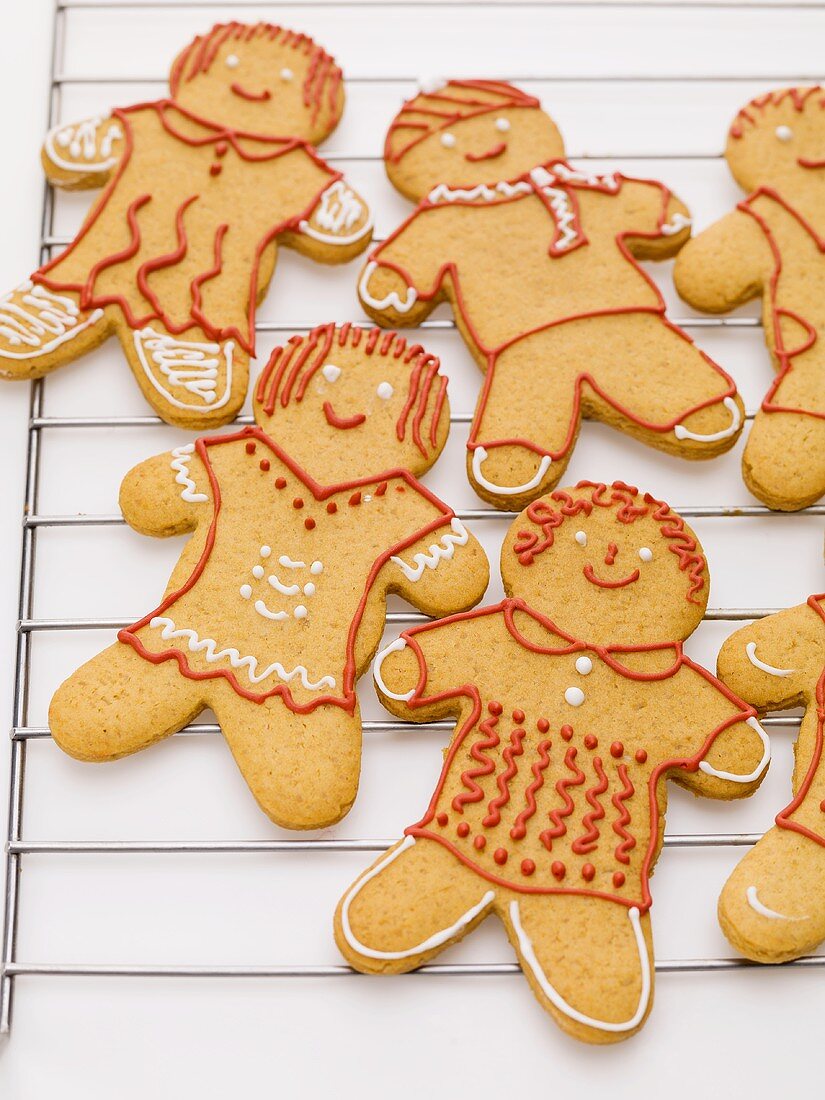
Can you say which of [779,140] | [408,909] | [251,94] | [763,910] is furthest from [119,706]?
[779,140]

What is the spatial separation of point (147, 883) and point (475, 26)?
1.52 metres

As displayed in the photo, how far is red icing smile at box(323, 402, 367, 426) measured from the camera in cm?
155

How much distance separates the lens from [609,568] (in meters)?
1.47

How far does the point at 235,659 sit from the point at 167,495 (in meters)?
0.25

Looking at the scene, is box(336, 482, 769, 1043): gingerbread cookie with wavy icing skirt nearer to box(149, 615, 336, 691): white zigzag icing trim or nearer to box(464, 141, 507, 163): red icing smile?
box(149, 615, 336, 691): white zigzag icing trim

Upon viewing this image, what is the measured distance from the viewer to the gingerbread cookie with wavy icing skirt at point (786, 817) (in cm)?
129

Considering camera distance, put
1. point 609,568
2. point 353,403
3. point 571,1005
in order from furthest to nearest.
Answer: point 353,403 → point 609,568 → point 571,1005

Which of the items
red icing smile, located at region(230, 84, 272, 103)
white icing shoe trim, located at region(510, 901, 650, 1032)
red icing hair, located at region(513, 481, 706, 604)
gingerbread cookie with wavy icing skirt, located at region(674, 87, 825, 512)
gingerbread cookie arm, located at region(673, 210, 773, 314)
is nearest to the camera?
white icing shoe trim, located at region(510, 901, 650, 1032)

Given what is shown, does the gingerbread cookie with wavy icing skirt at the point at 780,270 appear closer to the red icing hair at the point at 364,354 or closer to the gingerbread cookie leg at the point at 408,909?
the red icing hair at the point at 364,354

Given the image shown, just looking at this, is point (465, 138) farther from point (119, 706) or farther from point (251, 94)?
point (119, 706)

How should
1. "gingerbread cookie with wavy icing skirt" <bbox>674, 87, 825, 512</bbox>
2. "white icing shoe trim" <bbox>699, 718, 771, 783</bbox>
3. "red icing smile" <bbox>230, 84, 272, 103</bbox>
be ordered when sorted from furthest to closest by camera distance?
"red icing smile" <bbox>230, 84, 272, 103</bbox>
"gingerbread cookie with wavy icing skirt" <bbox>674, 87, 825, 512</bbox>
"white icing shoe trim" <bbox>699, 718, 771, 783</bbox>

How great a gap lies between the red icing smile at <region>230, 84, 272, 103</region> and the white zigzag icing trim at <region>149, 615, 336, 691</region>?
89 cm

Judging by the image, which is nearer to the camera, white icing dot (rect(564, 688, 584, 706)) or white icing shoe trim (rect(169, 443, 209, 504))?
white icing dot (rect(564, 688, 584, 706))

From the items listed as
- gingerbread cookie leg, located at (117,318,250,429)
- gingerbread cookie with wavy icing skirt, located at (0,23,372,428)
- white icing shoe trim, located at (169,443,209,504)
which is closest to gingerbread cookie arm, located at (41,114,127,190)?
gingerbread cookie with wavy icing skirt, located at (0,23,372,428)
